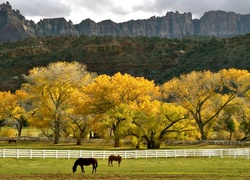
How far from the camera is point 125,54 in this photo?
16438 cm

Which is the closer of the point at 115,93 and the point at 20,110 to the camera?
the point at 115,93

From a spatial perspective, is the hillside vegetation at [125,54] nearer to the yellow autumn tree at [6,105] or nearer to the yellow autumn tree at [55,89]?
the yellow autumn tree at [6,105]

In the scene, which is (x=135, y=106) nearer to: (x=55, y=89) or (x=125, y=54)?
(x=55, y=89)

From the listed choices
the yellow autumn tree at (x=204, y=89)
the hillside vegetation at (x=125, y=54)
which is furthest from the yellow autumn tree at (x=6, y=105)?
the hillside vegetation at (x=125, y=54)

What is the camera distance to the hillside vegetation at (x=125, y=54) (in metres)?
134

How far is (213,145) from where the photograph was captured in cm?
6175

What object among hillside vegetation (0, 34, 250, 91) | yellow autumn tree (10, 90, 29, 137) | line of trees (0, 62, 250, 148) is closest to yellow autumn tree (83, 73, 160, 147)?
line of trees (0, 62, 250, 148)

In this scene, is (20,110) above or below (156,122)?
above

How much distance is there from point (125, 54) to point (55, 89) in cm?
10104

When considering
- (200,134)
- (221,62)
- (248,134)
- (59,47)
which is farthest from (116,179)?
(59,47)

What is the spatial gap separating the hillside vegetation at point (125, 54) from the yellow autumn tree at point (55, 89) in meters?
66.4

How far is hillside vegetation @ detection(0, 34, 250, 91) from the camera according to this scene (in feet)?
441

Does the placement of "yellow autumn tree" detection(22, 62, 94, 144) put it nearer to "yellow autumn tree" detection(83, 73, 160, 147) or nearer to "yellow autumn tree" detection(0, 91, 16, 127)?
"yellow autumn tree" detection(83, 73, 160, 147)

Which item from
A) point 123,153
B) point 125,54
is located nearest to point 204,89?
point 123,153
